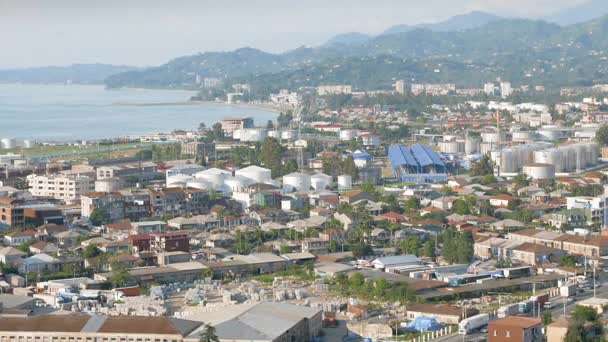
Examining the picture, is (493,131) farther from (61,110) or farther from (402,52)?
(402,52)

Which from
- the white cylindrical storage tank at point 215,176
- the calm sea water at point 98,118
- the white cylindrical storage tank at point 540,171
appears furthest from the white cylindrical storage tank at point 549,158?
the calm sea water at point 98,118

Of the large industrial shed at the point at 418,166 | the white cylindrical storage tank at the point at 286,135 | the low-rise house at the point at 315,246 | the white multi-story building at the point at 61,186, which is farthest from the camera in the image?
the white cylindrical storage tank at the point at 286,135

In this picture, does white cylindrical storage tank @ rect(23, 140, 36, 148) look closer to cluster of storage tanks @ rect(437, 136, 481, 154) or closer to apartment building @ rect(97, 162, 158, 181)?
apartment building @ rect(97, 162, 158, 181)

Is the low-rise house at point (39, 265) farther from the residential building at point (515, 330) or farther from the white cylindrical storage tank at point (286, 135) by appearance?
→ the white cylindrical storage tank at point (286, 135)

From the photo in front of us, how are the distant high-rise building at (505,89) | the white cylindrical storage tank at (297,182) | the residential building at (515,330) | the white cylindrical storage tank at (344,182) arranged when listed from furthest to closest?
the distant high-rise building at (505,89) < the white cylindrical storage tank at (344,182) < the white cylindrical storage tank at (297,182) < the residential building at (515,330)


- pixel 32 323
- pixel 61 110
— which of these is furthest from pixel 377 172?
pixel 61 110

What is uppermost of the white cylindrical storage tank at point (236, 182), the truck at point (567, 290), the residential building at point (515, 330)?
the residential building at point (515, 330)

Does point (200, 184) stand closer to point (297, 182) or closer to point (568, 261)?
point (297, 182)
